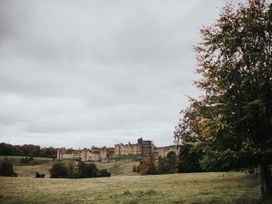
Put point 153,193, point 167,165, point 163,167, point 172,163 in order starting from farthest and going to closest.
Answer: point 163,167, point 167,165, point 172,163, point 153,193

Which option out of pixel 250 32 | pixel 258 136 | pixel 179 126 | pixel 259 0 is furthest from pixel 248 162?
pixel 179 126

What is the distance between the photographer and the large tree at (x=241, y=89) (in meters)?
22.2

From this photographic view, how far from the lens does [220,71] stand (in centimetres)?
2352

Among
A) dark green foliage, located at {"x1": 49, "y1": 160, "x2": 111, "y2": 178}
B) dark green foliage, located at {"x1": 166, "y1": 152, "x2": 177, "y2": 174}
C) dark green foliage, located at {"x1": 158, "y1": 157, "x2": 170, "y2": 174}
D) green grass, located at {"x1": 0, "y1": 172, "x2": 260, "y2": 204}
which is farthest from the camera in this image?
dark green foliage, located at {"x1": 158, "y1": 157, "x2": 170, "y2": 174}

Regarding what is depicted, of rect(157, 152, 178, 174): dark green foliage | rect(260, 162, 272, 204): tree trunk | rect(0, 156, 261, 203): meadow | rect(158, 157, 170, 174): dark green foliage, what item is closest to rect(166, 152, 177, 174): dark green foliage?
rect(157, 152, 178, 174): dark green foliage

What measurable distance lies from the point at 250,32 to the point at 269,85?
376 cm

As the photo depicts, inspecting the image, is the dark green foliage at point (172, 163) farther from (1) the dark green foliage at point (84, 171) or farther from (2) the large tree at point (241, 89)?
(2) the large tree at point (241, 89)

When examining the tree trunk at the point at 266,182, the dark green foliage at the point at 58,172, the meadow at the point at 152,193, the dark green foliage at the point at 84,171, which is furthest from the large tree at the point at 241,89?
the dark green foliage at the point at 58,172

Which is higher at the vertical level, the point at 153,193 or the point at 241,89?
the point at 241,89

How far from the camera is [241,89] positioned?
74.4 feet

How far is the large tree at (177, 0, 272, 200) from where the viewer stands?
2220cm

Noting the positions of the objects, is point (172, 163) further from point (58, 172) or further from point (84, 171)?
point (58, 172)

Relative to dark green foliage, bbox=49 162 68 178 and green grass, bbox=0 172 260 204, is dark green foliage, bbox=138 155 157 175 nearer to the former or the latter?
dark green foliage, bbox=49 162 68 178

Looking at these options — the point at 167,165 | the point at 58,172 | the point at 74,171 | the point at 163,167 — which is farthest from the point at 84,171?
the point at 167,165
